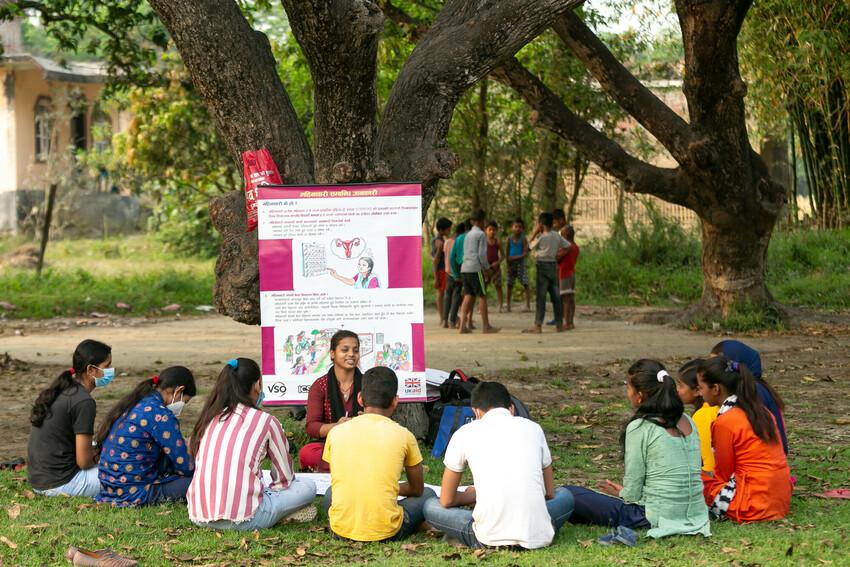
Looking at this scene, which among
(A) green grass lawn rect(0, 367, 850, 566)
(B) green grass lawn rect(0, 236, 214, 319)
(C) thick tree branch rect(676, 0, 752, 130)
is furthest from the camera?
(B) green grass lawn rect(0, 236, 214, 319)

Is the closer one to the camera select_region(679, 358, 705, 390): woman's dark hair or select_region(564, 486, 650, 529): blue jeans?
select_region(564, 486, 650, 529): blue jeans

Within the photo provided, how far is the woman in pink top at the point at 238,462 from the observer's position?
612 cm

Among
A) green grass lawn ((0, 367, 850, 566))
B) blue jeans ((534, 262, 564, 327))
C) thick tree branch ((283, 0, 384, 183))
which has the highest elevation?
thick tree branch ((283, 0, 384, 183))

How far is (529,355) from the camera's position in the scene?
1349cm

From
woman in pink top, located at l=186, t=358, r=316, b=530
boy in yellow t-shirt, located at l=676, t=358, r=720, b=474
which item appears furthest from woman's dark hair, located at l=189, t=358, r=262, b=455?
boy in yellow t-shirt, located at l=676, t=358, r=720, b=474

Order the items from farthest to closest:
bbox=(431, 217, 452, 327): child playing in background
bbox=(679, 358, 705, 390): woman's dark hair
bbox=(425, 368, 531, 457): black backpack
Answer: bbox=(431, 217, 452, 327): child playing in background → bbox=(425, 368, 531, 457): black backpack → bbox=(679, 358, 705, 390): woman's dark hair

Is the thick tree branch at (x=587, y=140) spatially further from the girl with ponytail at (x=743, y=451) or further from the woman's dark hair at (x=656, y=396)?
the woman's dark hair at (x=656, y=396)

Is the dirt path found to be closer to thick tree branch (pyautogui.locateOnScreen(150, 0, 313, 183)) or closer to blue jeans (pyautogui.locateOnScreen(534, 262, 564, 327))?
blue jeans (pyautogui.locateOnScreen(534, 262, 564, 327))

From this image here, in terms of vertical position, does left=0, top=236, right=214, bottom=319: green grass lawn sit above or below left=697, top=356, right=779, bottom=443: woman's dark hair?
above

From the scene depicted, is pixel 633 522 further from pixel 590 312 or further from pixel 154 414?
pixel 590 312

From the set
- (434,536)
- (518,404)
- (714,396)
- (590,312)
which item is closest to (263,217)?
(518,404)

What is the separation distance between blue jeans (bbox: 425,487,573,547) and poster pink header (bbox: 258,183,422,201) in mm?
2497

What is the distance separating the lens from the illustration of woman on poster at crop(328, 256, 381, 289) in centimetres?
788

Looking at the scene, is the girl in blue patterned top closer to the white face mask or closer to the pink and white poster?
the white face mask
